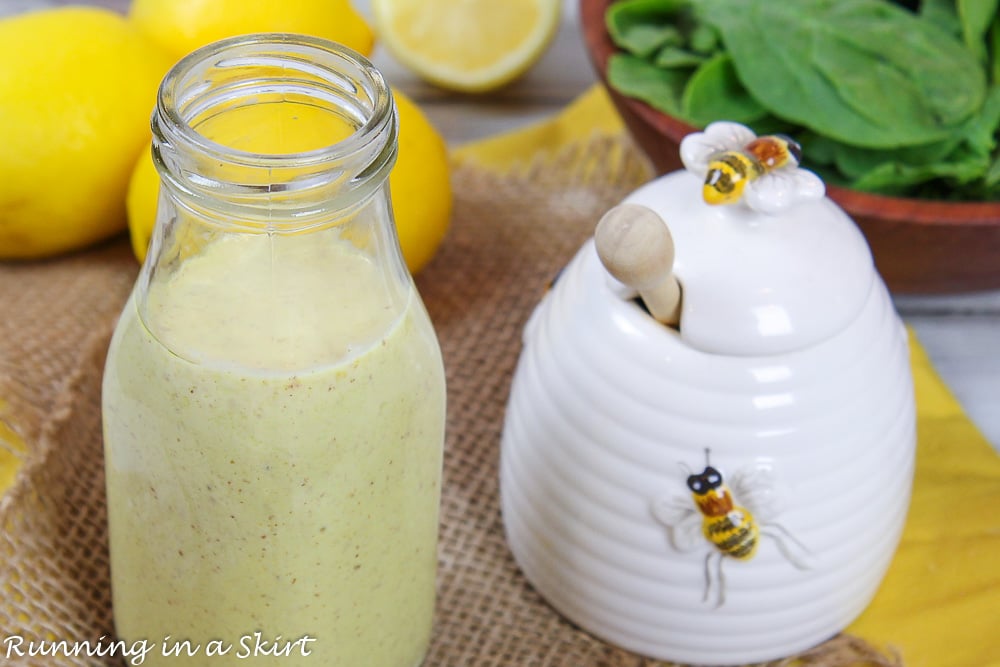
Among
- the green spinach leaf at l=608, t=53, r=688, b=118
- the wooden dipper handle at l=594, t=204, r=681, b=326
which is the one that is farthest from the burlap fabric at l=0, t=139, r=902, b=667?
the wooden dipper handle at l=594, t=204, r=681, b=326

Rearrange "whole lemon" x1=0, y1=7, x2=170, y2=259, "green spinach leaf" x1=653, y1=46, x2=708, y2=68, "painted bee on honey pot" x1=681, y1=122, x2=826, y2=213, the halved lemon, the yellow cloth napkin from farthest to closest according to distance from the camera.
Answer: the halved lemon → "green spinach leaf" x1=653, y1=46, x2=708, y2=68 → "whole lemon" x1=0, y1=7, x2=170, y2=259 → the yellow cloth napkin → "painted bee on honey pot" x1=681, y1=122, x2=826, y2=213

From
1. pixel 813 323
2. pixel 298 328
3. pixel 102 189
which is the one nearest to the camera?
pixel 298 328

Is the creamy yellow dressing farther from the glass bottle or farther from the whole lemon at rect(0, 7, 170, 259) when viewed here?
the whole lemon at rect(0, 7, 170, 259)

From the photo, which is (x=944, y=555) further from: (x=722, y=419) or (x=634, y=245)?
(x=634, y=245)

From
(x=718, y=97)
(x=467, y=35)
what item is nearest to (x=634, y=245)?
(x=718, y=97)

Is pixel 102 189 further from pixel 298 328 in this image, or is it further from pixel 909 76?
pixel 909 76

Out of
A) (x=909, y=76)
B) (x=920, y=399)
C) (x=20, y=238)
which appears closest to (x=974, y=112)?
(x=909, y=76)
